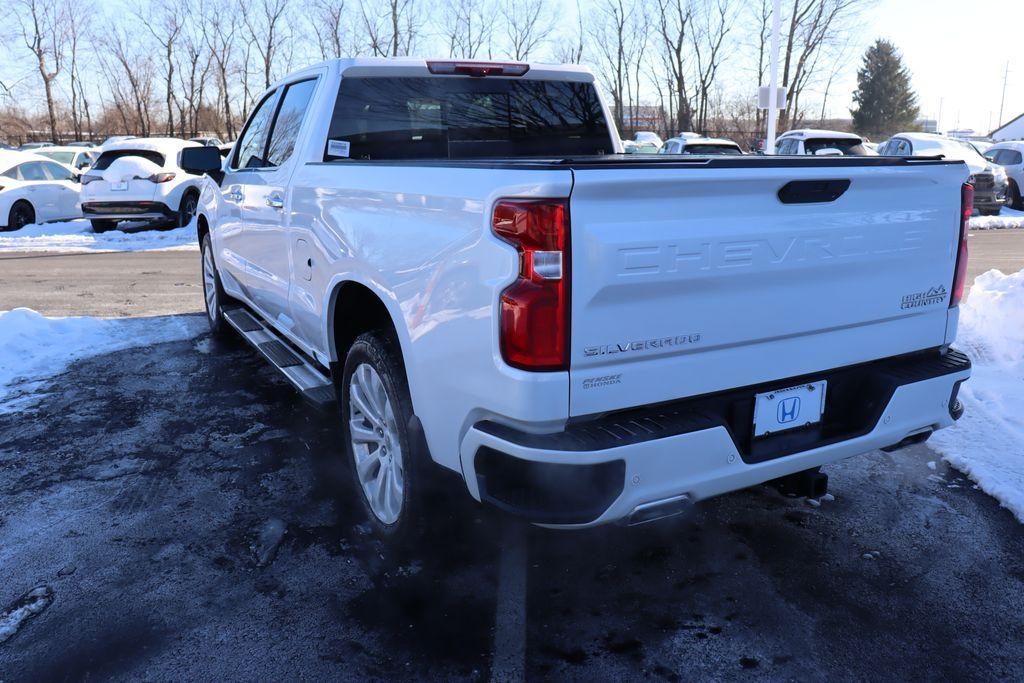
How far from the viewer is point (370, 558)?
333 centimetres

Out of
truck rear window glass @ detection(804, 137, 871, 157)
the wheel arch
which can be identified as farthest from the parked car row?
the wheel arch

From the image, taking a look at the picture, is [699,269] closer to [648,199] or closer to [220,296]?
[648,199]

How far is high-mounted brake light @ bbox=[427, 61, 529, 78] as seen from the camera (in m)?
4.49

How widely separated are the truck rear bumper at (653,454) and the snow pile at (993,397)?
132 centimetres

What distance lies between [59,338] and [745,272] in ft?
19.9

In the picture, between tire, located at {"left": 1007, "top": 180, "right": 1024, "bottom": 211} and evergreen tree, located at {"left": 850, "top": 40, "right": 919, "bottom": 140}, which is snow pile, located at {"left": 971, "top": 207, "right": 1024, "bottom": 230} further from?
evergreen tree, located at {"left": 850, "top": 40, "right": 919, "bottom": 140}

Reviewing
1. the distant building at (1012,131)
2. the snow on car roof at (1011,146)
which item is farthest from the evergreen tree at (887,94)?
the snow on car roof at (1011,146)

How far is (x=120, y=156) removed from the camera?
15406 millimetres

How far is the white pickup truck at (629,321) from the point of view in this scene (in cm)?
237

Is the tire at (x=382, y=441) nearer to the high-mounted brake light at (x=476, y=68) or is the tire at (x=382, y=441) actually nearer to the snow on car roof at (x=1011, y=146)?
the high-mounted brake light at (x=476, y=68)

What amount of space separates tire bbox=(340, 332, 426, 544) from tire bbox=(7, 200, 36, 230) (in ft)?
51.0

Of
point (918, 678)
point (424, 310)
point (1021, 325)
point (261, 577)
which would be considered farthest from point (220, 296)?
point (1021, 325)

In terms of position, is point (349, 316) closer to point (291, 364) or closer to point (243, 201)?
point (291, 364)

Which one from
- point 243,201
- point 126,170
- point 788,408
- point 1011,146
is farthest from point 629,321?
point 1011,146
